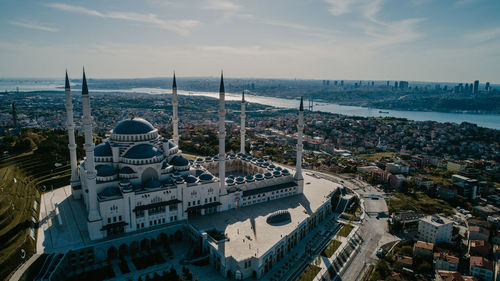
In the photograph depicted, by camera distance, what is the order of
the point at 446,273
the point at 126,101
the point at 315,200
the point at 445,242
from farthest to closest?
the point at 126,101, the point at 315,200, the point at 445,242, the point at 446,273

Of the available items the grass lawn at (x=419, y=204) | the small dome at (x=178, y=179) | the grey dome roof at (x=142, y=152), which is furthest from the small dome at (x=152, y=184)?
the grass lawn at (x=419, y=204)

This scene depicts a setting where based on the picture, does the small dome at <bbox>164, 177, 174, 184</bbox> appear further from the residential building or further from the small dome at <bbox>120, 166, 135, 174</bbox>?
the residential building

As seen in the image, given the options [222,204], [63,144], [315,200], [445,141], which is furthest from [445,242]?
[445,141]

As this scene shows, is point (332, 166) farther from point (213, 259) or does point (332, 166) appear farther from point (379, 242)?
point (213, 259)

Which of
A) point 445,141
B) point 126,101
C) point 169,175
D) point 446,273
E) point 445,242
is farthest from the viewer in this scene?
point 126,101

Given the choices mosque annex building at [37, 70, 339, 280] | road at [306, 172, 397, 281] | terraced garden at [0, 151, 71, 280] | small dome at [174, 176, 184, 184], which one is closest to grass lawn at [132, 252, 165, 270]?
mosque annex building at [37, 70, 339, 280]

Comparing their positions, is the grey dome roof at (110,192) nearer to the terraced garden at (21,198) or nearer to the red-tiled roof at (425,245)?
the terraced garden at (21,198)
